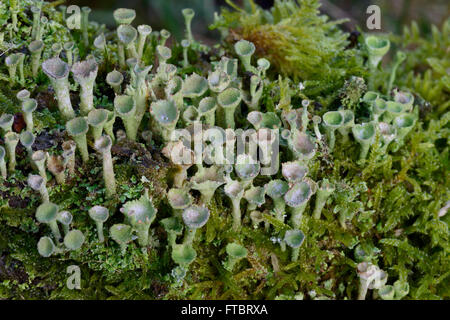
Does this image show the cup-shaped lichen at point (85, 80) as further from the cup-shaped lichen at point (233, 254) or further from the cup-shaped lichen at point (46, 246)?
the cup-shaped lichen at point (233, 254)

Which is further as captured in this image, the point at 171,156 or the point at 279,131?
the point at 279,131

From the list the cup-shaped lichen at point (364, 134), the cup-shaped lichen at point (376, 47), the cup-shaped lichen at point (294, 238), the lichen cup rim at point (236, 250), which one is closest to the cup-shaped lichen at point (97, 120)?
the lichen cup rim at point (236, 250)

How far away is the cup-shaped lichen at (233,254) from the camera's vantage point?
5.39 ft

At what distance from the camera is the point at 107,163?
1644mm

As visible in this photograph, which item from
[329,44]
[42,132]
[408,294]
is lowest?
[408,294]

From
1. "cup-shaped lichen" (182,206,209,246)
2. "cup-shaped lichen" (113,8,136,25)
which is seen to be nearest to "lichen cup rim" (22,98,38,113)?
"cup-shaped lichen" (113,8,136,25)

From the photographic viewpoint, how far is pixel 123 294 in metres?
1.64

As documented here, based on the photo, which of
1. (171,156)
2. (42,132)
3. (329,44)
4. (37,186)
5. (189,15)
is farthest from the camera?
(329,44)

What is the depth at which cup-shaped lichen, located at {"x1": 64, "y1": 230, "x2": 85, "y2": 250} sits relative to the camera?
156 centimetres

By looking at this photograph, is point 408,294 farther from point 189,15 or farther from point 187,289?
point 189,15

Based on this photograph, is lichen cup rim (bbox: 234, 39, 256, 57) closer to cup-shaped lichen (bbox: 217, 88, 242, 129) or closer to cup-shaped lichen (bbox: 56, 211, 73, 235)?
cup-shaped lichen (bbox: 217, 88, 242, 129)

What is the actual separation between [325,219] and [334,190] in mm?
118

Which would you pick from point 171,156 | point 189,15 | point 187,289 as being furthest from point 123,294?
point 189,15

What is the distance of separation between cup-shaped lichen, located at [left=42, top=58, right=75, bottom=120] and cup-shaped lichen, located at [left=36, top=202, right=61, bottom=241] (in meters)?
0.39
